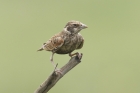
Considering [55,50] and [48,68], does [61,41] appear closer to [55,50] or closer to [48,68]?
[55,50]

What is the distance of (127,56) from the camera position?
26.9 feet

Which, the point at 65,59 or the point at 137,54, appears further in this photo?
the point at 137,54

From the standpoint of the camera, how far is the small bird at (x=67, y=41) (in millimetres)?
3555

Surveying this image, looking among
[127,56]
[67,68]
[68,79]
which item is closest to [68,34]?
[67,68]

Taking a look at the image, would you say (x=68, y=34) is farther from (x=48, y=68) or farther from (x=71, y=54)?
(x=48, y=68)

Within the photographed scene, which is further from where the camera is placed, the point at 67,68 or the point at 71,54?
the point at 71,54

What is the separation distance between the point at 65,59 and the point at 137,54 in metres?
1.30

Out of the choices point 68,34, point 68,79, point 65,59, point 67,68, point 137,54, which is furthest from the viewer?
point 137,54

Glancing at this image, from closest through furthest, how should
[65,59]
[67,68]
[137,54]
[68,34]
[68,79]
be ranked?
[67,68]
[68,34]
[68,79]
[65,59]
[137,54]

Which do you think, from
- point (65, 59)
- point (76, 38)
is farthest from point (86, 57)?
point (76, 38)

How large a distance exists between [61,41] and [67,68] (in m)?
0.26

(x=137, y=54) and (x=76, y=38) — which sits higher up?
(x=76, y=38)

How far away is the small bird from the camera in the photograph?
11.7 ft

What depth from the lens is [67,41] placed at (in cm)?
361
